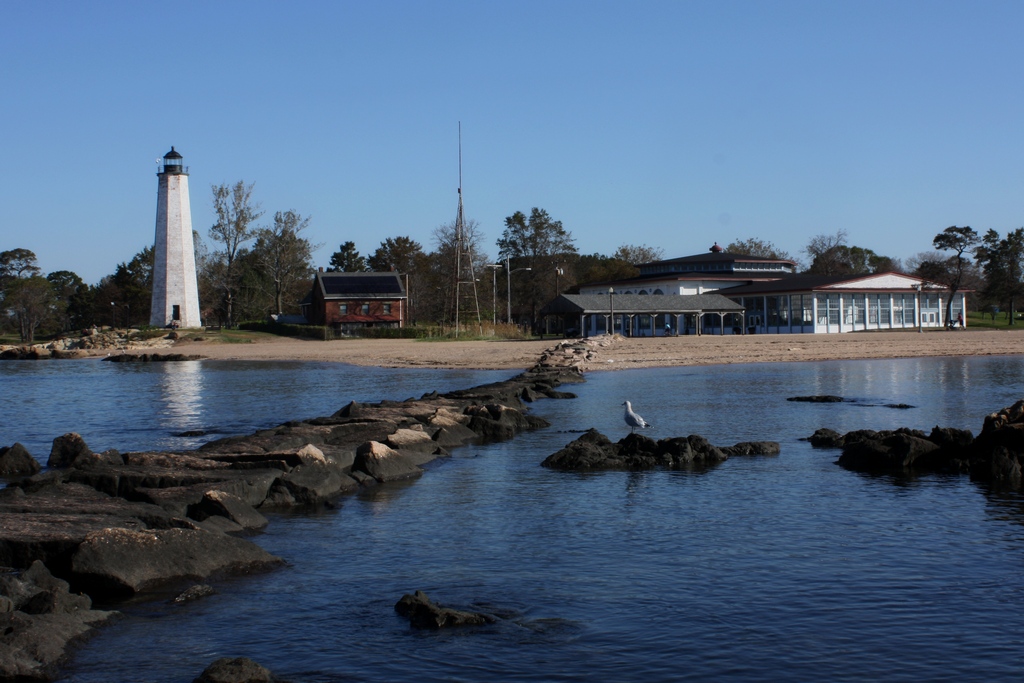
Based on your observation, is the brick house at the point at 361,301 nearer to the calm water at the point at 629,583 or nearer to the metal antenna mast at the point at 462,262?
the metal antenna mast at the point at 462,262

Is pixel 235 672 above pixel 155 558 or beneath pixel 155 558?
beneath

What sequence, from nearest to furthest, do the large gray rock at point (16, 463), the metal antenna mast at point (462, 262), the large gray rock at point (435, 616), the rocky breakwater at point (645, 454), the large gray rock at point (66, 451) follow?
the large gray rock at point (435, 616)
the large gray rock at point (16, 463)
the rocky breakwater at point (645, 454)
the large gray rock at point (66, 451)
the metal antenna mast at point (462, 262)

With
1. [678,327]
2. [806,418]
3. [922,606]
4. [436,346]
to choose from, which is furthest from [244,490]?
[678,327]

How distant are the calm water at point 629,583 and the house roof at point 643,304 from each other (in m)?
52.9

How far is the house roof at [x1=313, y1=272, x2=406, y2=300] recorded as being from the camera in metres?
79.1

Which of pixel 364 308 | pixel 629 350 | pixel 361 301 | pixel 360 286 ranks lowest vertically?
pixel 629 350

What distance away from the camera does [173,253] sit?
73562mm

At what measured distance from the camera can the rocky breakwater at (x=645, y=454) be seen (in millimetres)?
16984

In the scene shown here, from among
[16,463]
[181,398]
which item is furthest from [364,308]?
[16,463]

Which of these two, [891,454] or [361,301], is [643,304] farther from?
[891,454]

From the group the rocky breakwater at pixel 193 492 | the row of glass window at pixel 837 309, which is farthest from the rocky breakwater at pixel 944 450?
the row of glass window at pixel 837 309

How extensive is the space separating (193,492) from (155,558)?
10.2 feet

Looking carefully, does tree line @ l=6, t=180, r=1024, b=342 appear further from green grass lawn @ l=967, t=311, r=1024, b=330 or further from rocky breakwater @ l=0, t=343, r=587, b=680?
rocky breakwater @ l=0, t=343, r=587, b=680

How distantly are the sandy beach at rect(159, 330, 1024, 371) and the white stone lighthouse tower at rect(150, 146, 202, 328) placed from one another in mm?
5968
